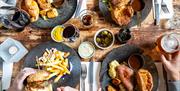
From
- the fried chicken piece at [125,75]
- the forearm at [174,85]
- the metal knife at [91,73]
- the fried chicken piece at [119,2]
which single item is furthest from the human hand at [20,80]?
the forearm at [174,85]

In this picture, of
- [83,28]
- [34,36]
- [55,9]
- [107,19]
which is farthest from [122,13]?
[34,36]

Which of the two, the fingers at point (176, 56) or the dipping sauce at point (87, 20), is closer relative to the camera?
the fingers at point (176, 56)

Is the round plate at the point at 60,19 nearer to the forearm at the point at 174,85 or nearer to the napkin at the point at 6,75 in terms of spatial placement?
the napkin at the point at 6,75

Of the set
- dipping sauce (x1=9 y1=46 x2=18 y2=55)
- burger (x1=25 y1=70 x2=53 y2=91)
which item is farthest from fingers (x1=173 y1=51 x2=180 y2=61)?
dipping sauce (x1=9 y1=46 x2=18 y2=55)

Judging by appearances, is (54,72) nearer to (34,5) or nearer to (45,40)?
(45,40)

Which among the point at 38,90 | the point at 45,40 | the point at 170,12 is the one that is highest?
the point at 170,12

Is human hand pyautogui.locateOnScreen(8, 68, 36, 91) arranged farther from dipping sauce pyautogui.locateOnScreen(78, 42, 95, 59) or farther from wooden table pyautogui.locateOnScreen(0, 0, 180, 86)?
dipping sauce pyautogui.locateOnScreen(78, 42, 95, 59)

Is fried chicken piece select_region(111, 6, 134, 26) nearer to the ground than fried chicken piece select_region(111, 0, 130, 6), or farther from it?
nearer to the ground
